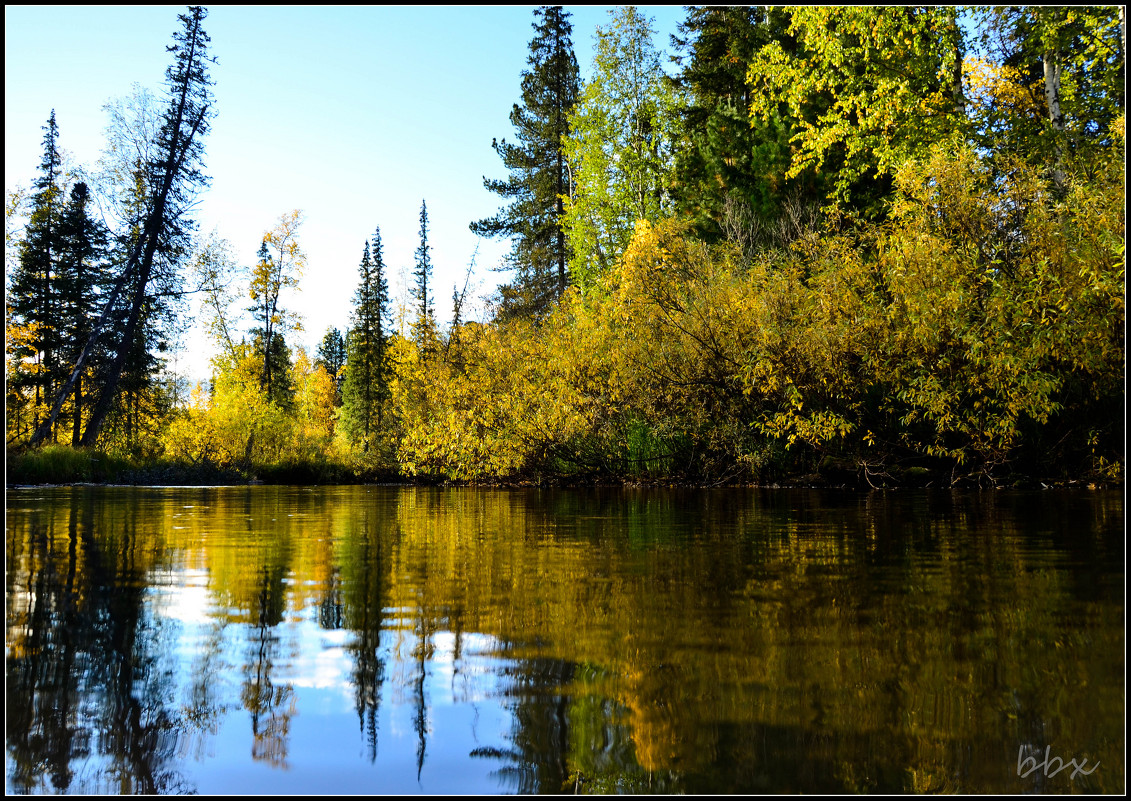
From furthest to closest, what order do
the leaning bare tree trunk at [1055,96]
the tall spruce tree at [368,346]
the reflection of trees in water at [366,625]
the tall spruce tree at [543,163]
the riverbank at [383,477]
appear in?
the tall spruce tree at [368,346], the tall spruce tree at [543,163], the leaning bare tree trunk at [1055,96], the riverbank at [383,477], the reflection of trees in water at [366,625]

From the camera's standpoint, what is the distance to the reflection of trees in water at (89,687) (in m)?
1.65

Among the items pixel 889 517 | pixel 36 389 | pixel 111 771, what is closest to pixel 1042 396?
pixel 889 517

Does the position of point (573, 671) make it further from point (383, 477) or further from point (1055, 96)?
point (383, 477)

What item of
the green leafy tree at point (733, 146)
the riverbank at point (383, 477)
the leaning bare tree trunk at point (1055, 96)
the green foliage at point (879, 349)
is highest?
the green leafy tree at point (733, 146)

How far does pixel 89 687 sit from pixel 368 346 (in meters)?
49.7

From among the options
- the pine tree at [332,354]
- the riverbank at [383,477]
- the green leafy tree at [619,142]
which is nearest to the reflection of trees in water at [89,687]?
the riverbank at [383,477]

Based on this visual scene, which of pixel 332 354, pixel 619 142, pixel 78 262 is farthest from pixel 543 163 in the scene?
pixel 332 354

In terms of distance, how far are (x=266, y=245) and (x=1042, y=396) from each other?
37837mm

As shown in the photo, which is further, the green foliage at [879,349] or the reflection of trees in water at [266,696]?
the green foliage at [879,349]

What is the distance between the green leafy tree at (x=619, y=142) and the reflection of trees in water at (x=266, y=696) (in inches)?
1134

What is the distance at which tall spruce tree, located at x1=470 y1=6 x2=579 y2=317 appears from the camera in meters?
36.8

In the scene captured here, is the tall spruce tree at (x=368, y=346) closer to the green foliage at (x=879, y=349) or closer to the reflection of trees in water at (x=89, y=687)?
the green foliage at (x=879, y=349)

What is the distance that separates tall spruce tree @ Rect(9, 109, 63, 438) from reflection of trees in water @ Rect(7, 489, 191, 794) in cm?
3058

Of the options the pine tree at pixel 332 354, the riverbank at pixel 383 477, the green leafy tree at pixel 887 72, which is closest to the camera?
the riverbank at pixel 383 477
